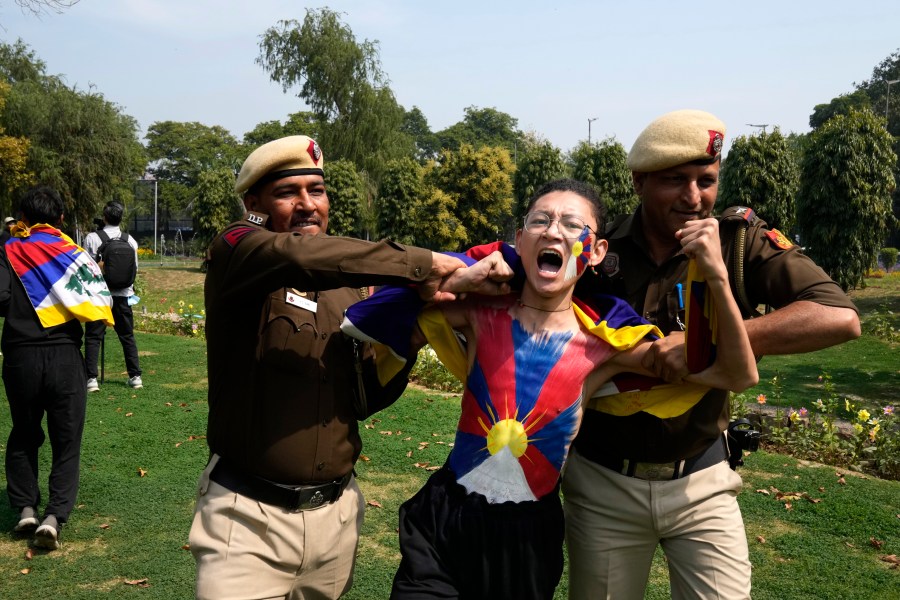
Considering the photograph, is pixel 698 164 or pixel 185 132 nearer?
pixel 698 164

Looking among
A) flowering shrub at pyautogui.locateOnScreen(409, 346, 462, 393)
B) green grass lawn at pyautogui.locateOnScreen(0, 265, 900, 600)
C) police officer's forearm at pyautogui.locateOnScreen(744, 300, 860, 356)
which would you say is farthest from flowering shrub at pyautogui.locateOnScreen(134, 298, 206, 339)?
police officer's forearm at pyautogui.locateOnScreen(744, 300, 860, 356)

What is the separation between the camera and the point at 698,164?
9.96ft

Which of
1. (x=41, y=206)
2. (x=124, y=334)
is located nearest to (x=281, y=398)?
(x=41, y=206)

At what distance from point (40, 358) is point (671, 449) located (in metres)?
4.62

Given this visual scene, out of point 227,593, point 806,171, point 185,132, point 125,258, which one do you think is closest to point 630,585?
point 227,593

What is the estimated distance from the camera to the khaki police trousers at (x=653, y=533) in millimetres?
2936

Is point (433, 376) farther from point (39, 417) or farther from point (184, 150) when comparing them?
point (184, 150)

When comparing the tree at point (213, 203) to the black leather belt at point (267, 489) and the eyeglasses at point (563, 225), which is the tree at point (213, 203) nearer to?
the black leather belt at point (267, 489)

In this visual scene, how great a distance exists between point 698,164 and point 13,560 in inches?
200

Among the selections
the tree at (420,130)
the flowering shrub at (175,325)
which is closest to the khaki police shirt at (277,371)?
the flowering shrub at (175,325)

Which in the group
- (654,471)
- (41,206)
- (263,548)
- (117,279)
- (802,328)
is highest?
(41,206)

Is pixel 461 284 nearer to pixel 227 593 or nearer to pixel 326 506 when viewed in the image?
pixel 326 506

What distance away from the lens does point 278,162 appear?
3029 millimetres

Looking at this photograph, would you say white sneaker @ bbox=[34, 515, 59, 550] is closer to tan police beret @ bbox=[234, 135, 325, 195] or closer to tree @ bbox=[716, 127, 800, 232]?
tan police beret @ bbox=[234, 135, 325, 195]
